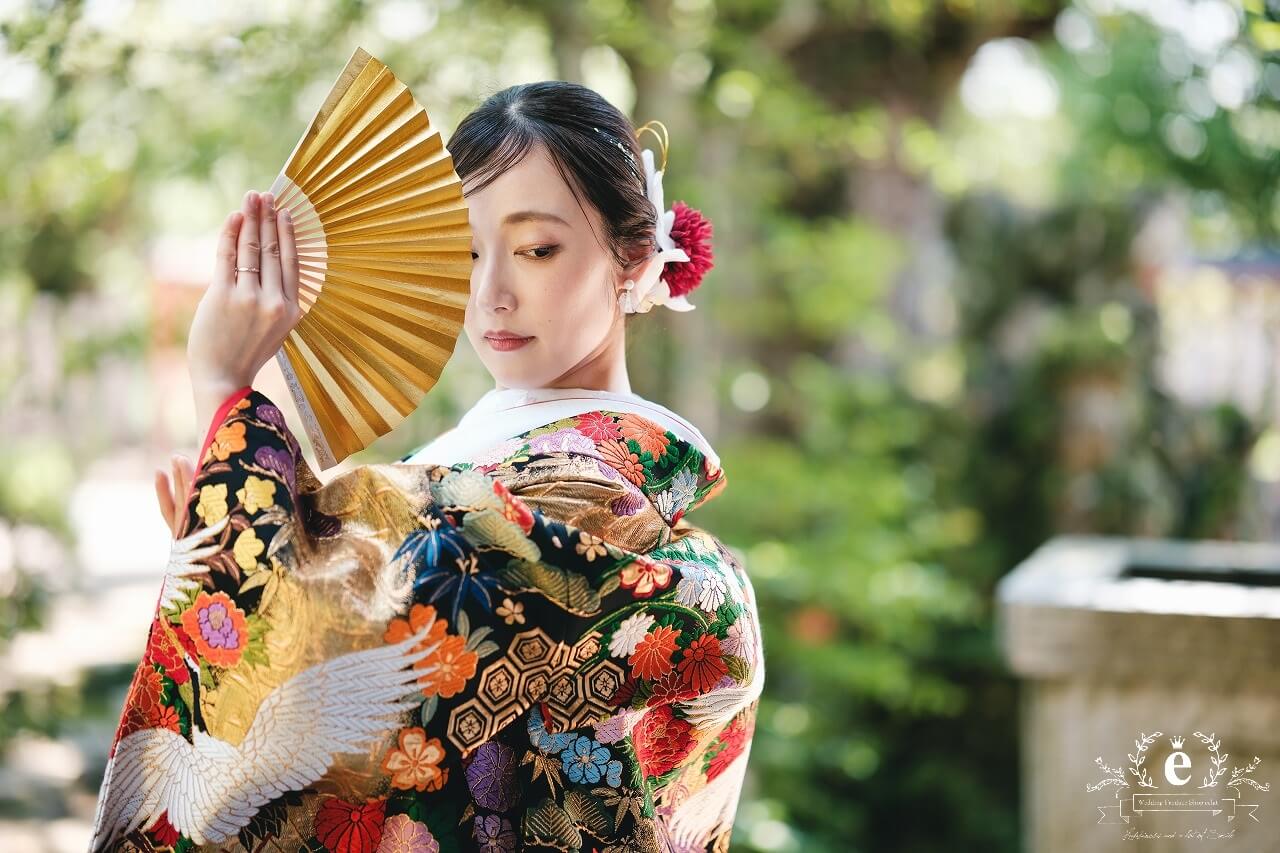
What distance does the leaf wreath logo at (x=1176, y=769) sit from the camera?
8.71ft

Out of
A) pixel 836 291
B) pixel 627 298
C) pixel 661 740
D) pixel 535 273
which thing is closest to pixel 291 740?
pixel 661 740

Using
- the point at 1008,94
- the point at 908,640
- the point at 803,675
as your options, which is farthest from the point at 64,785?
the point at 1008,94

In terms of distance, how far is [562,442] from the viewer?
4.06 ft

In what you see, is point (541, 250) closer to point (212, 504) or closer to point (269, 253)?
point (269, 253)

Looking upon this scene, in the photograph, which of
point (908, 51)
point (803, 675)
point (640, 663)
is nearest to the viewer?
point (640, 663)

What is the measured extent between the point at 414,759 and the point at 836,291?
310 centimetres

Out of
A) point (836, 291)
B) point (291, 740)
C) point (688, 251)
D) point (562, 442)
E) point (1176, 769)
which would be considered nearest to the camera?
point (291, 740)

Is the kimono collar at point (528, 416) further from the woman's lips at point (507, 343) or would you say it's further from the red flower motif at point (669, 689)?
the red flower motif at point (669, 689)

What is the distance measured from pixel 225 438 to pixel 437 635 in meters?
0.27

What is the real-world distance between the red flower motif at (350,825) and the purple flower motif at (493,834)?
98 mm

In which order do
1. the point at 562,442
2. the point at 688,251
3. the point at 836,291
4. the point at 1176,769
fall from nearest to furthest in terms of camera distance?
the point at 562,442
the point at 688,251
the point at 1176,769
the point at 836,291

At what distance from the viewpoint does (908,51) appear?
5.25 m

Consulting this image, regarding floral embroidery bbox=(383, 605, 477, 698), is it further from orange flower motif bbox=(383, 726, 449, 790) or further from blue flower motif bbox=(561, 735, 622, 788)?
blue flower motif bbox=(561, 735, 622, 788)

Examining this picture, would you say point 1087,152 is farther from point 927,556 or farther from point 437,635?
point 437,635
